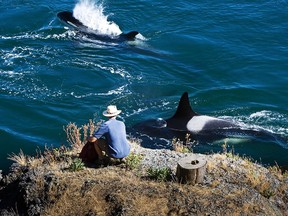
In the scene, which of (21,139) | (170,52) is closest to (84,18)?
(170,52)

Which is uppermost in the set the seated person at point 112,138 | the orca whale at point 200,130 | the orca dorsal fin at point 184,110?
the seated person at point 112,138

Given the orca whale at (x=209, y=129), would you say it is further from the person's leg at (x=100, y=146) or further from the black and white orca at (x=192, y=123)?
the person's leg at (x=100, y=146)

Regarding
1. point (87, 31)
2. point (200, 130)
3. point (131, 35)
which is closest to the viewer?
point (200, 130)

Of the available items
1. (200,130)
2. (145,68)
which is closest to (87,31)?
(145,68)

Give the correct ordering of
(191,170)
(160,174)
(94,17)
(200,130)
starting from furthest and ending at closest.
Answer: (94,17) → (200,130) → (160,174) → (191,170)

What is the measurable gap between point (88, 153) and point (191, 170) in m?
2.69

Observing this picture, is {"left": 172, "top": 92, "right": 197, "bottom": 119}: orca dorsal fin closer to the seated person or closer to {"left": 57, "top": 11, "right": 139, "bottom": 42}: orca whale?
the seated person

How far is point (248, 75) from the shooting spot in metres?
23.8

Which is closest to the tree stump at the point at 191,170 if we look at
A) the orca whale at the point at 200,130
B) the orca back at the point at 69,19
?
the orca whale at the point at 200,130

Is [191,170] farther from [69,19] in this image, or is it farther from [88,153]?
[69,19]

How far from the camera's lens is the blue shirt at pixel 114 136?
13.4 metres

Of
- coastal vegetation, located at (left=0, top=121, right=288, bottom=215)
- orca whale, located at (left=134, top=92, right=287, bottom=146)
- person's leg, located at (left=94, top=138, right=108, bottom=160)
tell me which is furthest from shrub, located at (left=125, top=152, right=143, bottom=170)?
orca whale, located at (left=134, top=92, right=287, bottom=146)

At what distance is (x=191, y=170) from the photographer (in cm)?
1291

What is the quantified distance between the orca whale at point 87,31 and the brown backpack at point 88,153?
481 inches
